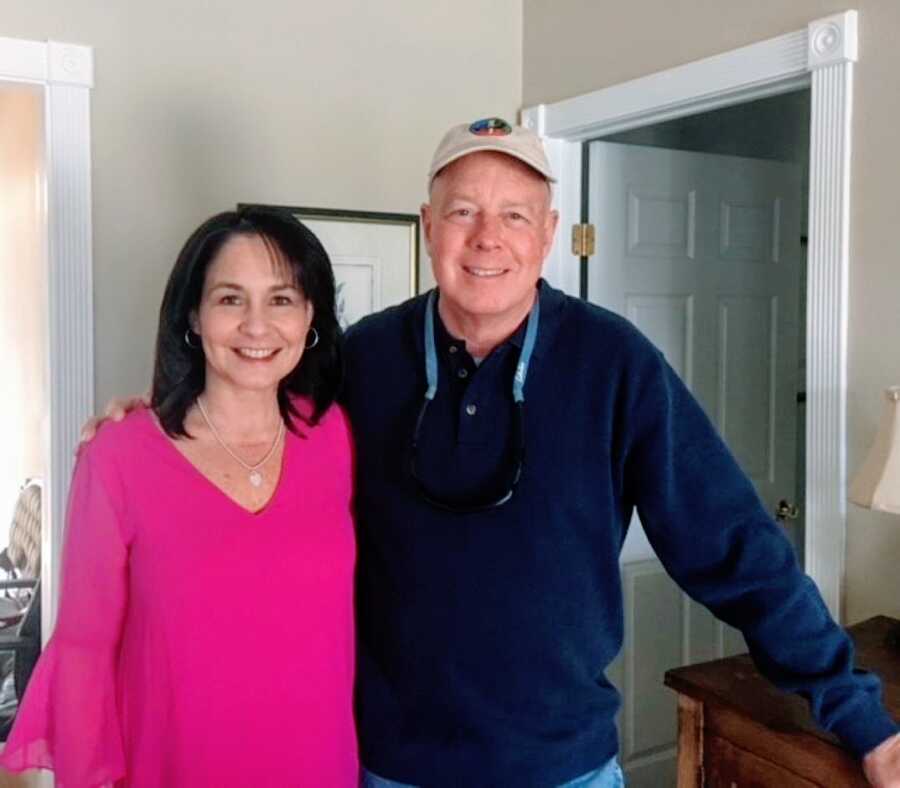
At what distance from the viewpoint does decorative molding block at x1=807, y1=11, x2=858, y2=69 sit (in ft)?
6.13

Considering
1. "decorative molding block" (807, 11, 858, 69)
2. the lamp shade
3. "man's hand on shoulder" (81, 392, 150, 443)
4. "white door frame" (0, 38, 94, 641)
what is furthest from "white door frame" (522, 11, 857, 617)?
"white door frame" (0, 38, 94, 641)

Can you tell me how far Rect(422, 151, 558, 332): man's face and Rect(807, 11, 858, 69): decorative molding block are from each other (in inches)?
31.6

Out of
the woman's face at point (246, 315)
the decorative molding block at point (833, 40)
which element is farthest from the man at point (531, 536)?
the decorative molding block at point (833, 40)

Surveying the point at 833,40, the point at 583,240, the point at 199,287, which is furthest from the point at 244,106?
the point at 833,40

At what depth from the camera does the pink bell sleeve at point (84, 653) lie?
133cm

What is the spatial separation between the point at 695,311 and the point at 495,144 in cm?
163

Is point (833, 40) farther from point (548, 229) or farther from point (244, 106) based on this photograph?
point (244, 106)

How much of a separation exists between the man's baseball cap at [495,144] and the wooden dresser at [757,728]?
87 centimetres

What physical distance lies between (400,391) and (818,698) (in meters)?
0.70

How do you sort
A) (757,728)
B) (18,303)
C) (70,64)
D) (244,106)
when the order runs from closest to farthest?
(757,728)
(70,64)
(244,106)
(18,303)

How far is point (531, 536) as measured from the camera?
4.39 ft

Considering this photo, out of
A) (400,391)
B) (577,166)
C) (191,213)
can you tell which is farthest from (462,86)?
(400,391)

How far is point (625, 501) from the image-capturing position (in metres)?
1.42

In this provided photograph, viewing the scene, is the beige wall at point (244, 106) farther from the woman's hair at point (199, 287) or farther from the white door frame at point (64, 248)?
the woman's hair at point (199, 287)
